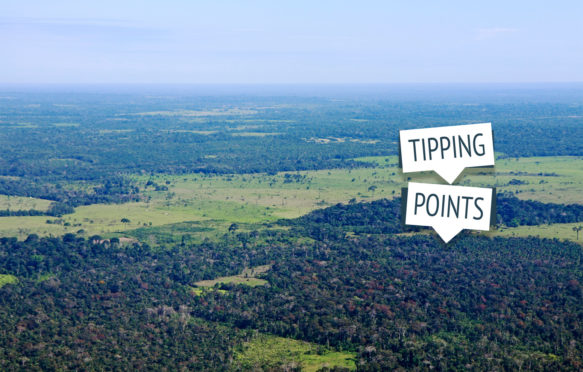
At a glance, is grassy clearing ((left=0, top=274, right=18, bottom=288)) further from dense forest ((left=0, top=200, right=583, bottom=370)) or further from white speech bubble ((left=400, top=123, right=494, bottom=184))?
white speech bubble ((left=400, top=123, right=494, bottom=184))

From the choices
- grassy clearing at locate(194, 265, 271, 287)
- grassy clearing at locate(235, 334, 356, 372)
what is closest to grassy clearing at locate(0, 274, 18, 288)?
grassy clearing at locate(194, 265, 271, 287)

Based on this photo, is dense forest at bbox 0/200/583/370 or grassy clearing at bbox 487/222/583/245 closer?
dense forest at bbox 0/200/583/370

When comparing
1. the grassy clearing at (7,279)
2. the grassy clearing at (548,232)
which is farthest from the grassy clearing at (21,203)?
the grassy clearing at (548,232)

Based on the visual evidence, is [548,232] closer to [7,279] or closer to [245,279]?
[245,279]

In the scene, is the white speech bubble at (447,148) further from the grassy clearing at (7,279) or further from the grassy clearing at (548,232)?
the grassy clearing at (548,232)

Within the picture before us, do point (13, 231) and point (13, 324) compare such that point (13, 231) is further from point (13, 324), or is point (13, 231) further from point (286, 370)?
point (286, 370)

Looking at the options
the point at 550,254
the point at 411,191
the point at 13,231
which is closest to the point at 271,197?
the point at 13,231
